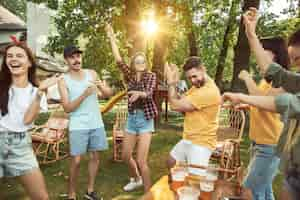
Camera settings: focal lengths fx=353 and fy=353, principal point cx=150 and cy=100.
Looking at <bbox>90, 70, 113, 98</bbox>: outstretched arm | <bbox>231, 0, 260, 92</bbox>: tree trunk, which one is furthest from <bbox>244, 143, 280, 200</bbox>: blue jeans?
<bbox>231, 0, 260, 92</bbox>: tree trunk

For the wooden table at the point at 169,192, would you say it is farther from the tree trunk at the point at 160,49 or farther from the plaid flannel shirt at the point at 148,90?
the tree trunk at the point at 160,49

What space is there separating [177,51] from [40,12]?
9120 millimetres

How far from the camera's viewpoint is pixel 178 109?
3.38 metres

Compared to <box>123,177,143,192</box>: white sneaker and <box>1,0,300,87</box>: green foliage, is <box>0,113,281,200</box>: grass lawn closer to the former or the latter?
<box>123,177,143,192</box>: white sneaker

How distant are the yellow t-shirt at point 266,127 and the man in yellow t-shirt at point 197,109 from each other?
1.48ft

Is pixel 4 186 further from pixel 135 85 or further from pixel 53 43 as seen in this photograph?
pixel 53 43

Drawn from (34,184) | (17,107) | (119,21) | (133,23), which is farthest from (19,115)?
(119,21)

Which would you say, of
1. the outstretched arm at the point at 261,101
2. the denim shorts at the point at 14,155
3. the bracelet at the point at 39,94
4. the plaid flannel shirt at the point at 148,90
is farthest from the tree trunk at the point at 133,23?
the outstretched arm at the point at 261,101

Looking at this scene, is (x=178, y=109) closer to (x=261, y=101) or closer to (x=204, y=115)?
(x=204, y=115)

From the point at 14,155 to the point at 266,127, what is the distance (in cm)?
208

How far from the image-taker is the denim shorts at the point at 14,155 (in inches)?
108

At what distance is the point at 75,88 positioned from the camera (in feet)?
12.8

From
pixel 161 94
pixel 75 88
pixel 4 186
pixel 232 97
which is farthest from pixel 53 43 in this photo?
pixel 232 97

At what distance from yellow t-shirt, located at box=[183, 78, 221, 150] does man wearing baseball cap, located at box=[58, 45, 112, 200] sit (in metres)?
1.12
